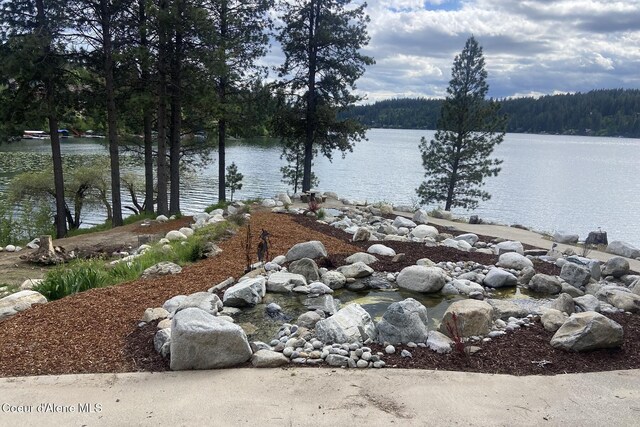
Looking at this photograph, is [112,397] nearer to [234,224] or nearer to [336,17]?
[234,224]

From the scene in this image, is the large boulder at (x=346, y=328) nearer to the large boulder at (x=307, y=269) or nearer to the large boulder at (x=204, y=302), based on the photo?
the large boulder at (x=204, y=302)

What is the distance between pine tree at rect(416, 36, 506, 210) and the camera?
21750 mm

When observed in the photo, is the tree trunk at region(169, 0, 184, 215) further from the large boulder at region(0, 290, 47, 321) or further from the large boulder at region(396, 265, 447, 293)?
the large boulder at region(396, 265, 447, 293)

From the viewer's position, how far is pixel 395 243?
962 cm

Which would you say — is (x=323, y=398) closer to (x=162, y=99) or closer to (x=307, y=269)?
A: (x=307, y=269)

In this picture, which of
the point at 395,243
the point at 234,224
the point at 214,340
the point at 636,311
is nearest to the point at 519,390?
the point at 214,340

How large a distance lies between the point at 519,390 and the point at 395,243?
227 inches

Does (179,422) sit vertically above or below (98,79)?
below

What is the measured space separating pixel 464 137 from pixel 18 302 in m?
20.4

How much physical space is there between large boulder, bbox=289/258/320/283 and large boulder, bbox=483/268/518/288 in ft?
8.51

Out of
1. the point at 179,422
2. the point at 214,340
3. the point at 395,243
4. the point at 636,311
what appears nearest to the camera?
the point at 179,422

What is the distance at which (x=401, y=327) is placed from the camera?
4.82 m

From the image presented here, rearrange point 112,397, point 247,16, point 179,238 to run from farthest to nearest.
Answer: point 247,16 → point 179,238 → point 112,397

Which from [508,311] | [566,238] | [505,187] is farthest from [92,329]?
[505,187]
